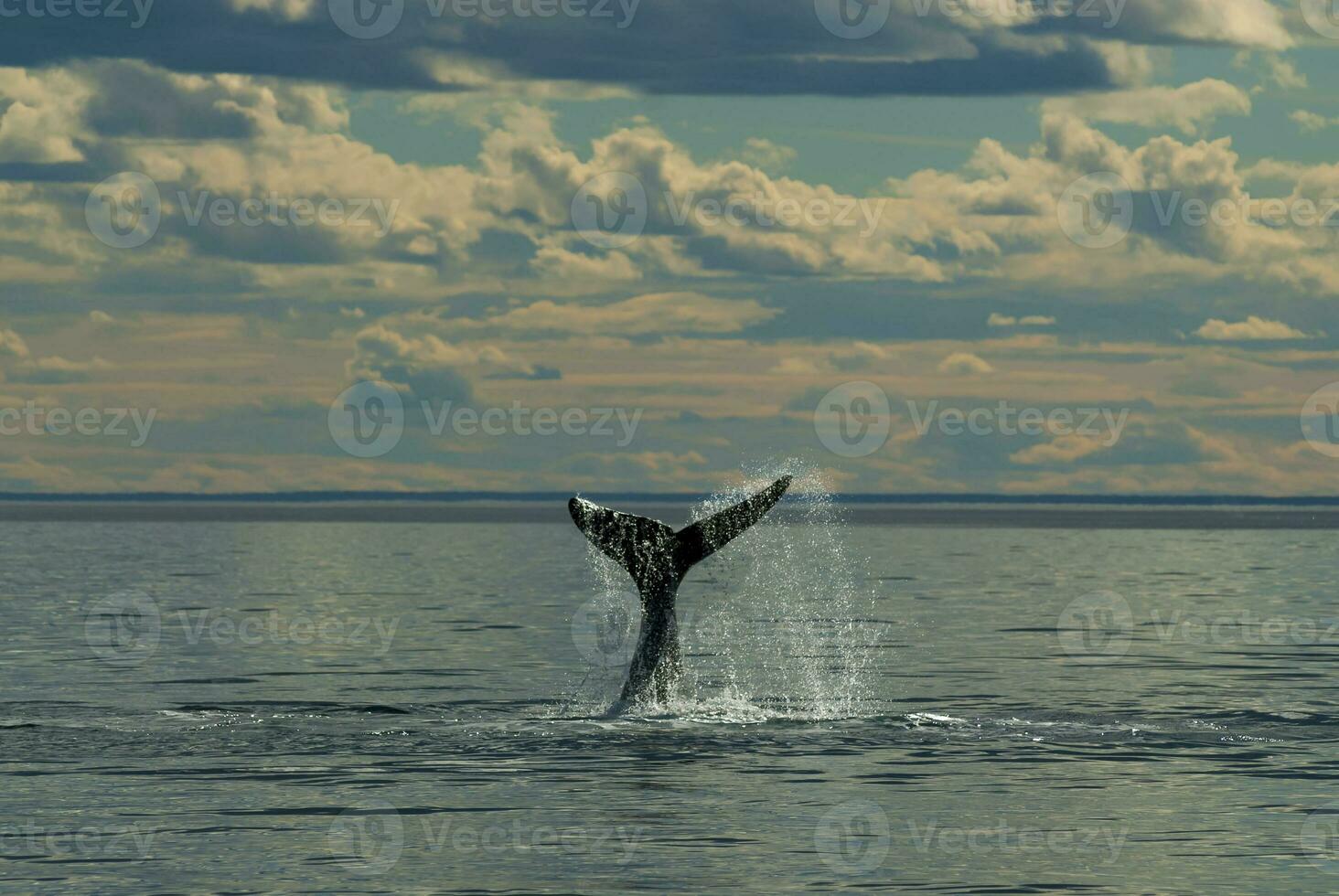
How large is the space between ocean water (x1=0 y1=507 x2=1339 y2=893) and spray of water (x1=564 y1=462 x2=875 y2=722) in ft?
0.72

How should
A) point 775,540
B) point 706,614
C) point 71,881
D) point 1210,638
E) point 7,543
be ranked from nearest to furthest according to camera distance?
point 71,881, point 1210,638, point 706,614, point 7,543, point 775,540

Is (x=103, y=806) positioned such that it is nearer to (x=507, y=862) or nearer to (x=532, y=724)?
(x=507, y=862)

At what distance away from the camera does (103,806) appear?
21922 mm

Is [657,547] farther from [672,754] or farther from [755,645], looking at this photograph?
[755,645]

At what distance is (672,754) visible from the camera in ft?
83.7

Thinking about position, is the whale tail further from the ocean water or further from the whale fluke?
the ocean water

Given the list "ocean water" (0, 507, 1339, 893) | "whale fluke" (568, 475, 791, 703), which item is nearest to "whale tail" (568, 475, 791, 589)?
"whale fluke" (568, 475, 791, 703)

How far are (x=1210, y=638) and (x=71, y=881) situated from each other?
3539 cm

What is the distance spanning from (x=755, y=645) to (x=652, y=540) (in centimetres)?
2015

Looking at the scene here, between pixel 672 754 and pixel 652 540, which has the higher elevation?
pixel 652 540

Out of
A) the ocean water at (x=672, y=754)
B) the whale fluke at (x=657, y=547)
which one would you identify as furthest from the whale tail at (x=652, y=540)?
the ocean water at (x=672, y=754)

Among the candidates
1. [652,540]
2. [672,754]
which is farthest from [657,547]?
[672,754]

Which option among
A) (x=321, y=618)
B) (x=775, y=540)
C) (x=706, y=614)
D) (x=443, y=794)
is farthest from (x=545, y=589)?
(x=775, y=540)

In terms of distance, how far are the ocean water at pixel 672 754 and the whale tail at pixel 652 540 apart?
85.9 inches
